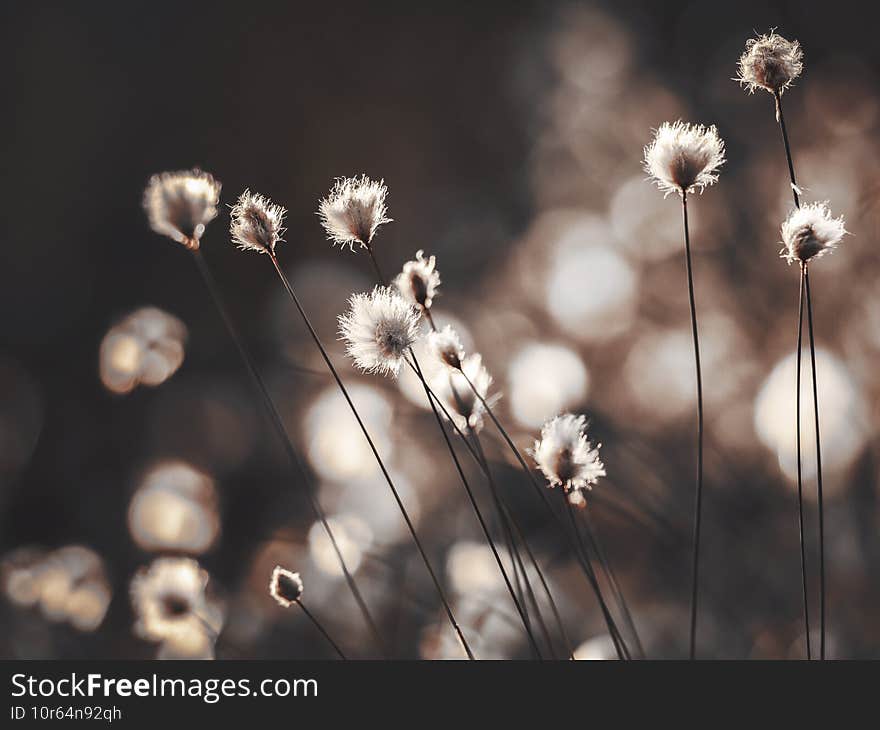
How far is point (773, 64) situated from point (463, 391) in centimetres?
28

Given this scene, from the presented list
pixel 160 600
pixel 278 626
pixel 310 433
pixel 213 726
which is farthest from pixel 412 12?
pixel 213 726

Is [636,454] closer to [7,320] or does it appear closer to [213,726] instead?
[213,726]

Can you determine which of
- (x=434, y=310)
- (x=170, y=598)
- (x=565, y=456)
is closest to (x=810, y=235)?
(x=565, y=456)

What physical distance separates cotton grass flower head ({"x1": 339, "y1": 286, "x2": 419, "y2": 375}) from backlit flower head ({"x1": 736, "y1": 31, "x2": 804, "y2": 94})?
26 cm

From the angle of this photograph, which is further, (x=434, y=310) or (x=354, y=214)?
(x=434, y=310)

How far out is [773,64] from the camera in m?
0.47

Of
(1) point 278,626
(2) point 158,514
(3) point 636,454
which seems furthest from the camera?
(2) point 158,514

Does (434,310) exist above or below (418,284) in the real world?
above

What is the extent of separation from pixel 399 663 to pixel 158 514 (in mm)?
1144

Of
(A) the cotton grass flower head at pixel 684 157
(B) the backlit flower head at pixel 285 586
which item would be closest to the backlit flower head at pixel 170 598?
(B) the backlit flower head at pixel 285 586

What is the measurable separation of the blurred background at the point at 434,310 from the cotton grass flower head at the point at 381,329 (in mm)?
229

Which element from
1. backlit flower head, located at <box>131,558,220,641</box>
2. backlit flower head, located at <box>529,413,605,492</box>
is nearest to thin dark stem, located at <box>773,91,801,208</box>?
backlit flower head, located at <box>529,413,605,492</box>

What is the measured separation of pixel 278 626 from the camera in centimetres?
114

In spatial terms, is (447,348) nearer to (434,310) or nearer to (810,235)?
(810,235)
